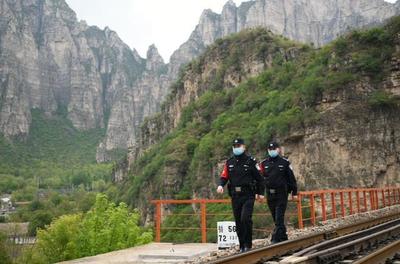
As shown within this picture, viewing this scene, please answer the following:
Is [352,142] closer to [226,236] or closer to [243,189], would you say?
[226,236]

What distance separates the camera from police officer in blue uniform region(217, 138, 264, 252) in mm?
7668

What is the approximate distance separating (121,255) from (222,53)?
73.1m

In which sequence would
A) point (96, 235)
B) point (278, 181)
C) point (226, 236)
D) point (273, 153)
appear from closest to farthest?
point (278, 181) → point (273, 153) → point (226, 236) → point (96, 235)

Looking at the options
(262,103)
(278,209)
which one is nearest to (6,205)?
(262,103)

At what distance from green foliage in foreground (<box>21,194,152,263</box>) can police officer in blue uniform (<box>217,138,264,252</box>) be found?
81.2 ft

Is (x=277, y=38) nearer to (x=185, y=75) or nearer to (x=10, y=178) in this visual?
(x=185, y=75)

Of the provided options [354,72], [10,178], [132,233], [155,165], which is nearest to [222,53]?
[155,165]

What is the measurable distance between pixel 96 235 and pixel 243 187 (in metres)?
31.0

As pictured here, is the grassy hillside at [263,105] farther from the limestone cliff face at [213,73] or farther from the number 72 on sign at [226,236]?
the number 72 on sign at [226,236]

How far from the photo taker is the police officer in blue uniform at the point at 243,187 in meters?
7.67

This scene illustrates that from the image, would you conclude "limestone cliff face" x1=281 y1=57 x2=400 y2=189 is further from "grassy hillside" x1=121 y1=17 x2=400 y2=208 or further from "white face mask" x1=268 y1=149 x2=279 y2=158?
"white face mask" x1=268 y1=149 x2=279 y2=158

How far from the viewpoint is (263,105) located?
5650 centimetres

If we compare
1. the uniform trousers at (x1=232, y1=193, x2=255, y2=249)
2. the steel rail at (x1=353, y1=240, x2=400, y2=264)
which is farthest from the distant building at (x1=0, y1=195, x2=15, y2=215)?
the steel rail at (x1=353, y1=240, x2=400, y2=264)

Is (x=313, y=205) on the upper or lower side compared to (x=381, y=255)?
upper
